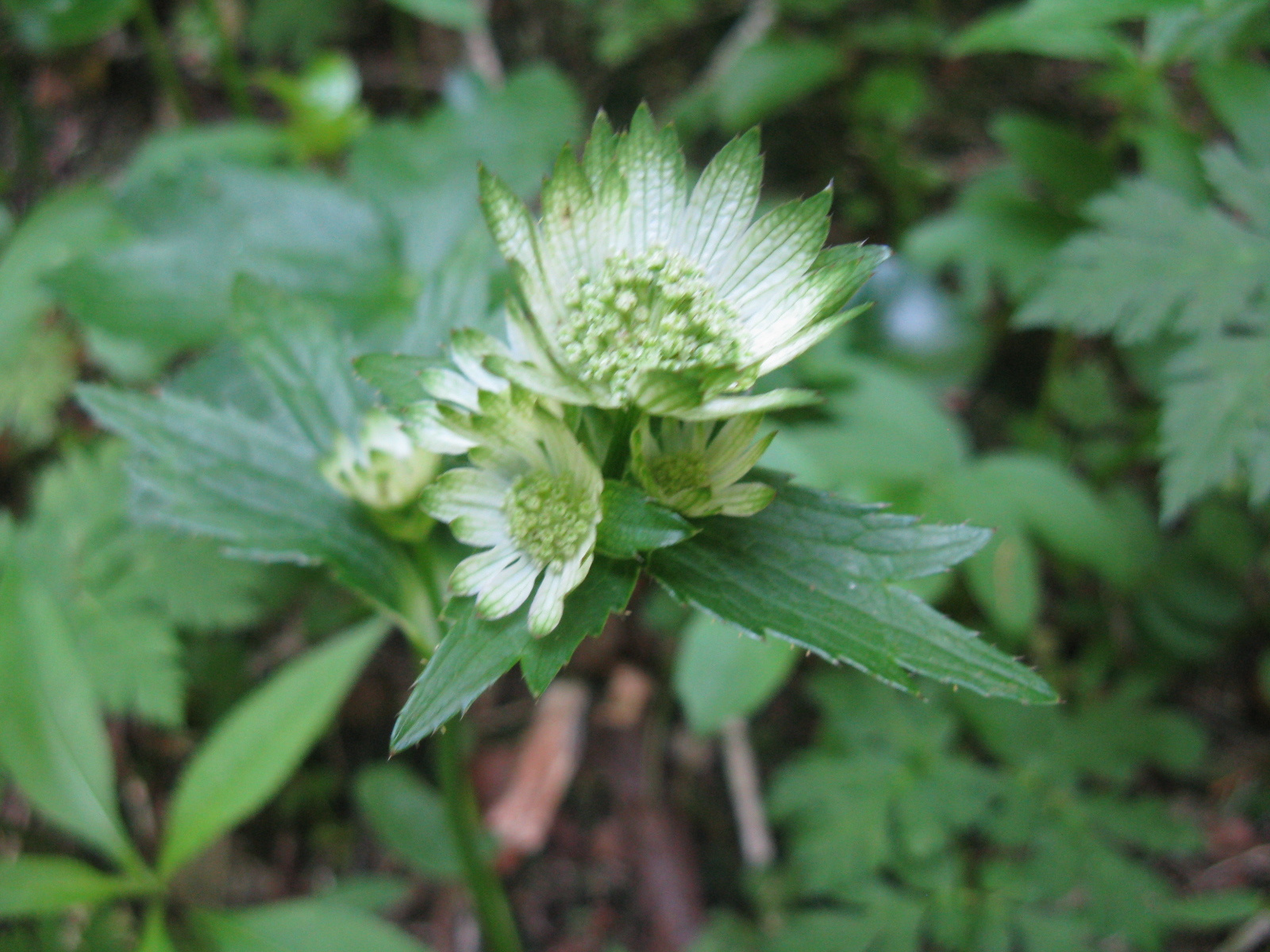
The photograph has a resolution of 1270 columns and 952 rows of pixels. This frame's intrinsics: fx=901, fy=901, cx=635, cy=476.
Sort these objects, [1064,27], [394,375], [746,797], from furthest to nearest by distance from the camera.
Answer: [746,797] < [1064,27] < [394,375]

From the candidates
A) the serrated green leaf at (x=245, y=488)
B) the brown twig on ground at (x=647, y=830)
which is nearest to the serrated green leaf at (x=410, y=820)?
the brown twig on ground at (x=647, y=830)

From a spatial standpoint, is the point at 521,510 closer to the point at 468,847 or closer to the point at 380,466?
the point at 380,466

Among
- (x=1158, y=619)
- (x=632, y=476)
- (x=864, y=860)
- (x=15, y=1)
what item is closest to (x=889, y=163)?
(x=1158, y=619)

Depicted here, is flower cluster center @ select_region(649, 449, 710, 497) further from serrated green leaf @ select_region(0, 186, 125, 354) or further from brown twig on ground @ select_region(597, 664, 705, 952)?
serrated green leaf @ select_region(0, 186, 125, 354)

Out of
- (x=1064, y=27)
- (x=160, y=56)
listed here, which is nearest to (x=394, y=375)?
(x=1064, y=27)

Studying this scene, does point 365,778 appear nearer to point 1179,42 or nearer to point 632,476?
point 632,476
